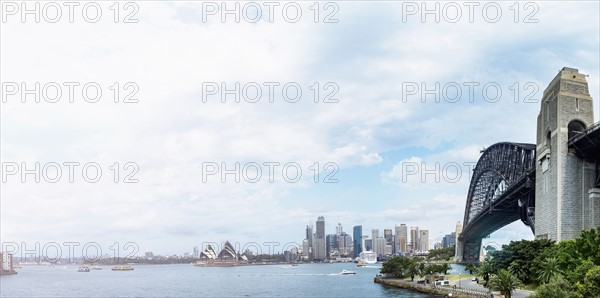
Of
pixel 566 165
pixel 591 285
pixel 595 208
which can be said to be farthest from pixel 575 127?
pixel 591 285

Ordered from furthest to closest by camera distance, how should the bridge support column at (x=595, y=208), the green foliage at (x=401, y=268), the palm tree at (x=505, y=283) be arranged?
the green foliage at (x=401, y=268) → the bridge support column at (x=595, y=208) → the palm tree at (x=505, y=283)

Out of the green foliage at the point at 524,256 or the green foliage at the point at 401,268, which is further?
the green foliage at the point at 401,268

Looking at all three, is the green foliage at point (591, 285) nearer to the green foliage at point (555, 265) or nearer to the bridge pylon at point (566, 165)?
the green foliage at point (555, 265)

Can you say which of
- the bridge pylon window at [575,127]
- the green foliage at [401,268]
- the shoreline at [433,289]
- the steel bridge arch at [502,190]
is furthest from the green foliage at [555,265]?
the green foliage at [401,268]

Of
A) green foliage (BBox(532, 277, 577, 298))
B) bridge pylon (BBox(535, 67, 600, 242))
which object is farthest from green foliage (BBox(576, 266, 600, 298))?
bridge pylon (BBox(535, 67, 600, 242))

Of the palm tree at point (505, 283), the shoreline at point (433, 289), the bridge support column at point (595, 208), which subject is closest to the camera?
the palm tree at point (505, 283)

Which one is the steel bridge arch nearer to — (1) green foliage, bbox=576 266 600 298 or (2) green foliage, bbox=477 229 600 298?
(2) green foliage, bbox=477 229 600 298

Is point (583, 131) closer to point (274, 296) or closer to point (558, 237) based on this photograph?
point (558, 237)

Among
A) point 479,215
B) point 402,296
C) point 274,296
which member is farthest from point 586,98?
point 479,215

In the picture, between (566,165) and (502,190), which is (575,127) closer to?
(566,165)

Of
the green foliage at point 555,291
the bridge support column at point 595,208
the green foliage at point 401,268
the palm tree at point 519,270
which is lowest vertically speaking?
the green foliage at point 401,268

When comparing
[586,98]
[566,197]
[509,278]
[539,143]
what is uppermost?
[586,98]
